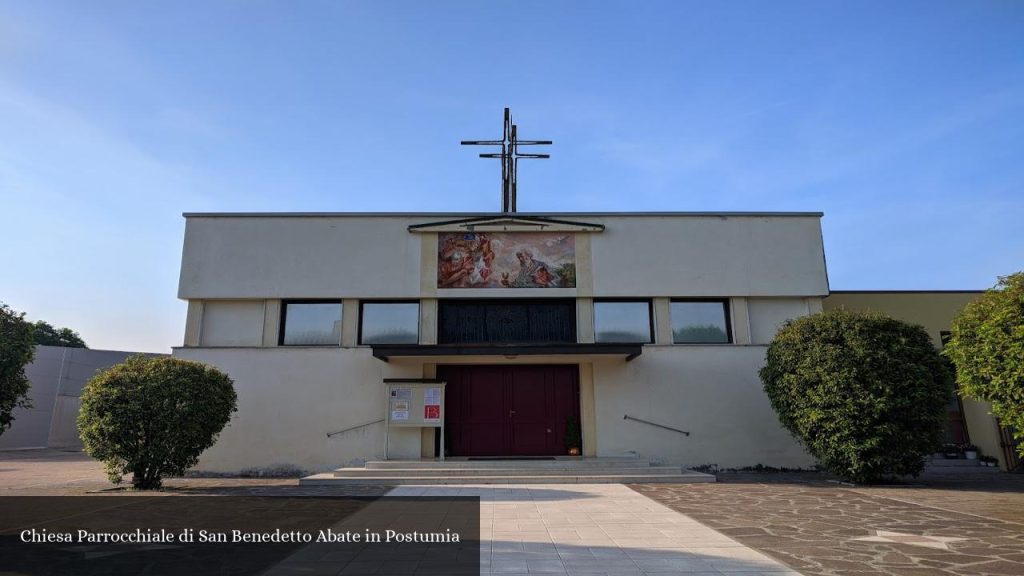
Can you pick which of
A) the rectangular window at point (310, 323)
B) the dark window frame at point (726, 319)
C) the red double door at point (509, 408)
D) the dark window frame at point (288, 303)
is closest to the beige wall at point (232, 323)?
the dark window frame at point (288, 303)

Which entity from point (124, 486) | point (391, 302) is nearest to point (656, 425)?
point (391, 302)

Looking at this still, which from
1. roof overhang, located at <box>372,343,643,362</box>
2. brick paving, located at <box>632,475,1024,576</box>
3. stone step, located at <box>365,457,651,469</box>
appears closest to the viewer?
brick paving, located at <box>632,475,1024,576</box>

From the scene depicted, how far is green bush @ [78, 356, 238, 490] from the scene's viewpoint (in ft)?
38.1

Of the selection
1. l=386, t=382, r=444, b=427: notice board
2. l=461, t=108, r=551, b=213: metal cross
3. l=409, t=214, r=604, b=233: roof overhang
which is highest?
l=461, t=108, r=551, b=213: metal cross

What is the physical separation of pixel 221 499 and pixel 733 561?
8740 mm

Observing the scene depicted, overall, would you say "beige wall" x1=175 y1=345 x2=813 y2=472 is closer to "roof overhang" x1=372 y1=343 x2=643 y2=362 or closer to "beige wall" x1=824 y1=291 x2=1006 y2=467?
"roof overhang" x1=372 y1=343 x2=643 y2=362

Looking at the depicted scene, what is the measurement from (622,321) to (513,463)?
16.7 ft

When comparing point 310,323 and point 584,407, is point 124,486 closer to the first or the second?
point 310,323

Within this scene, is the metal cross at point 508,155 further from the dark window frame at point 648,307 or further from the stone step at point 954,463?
the stone step at point 954,463

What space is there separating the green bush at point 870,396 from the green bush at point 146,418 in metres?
12.7

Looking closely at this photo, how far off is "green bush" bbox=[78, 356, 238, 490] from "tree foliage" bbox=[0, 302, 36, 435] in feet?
3.90

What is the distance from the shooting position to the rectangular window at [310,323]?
16.3 m

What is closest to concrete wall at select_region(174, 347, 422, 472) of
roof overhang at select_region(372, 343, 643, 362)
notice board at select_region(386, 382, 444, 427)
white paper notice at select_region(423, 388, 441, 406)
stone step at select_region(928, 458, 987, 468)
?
notice board at select_region(386, 382, 444, 427)

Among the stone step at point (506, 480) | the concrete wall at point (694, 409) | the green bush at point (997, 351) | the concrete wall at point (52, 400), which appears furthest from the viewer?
the concrete wall at point (52, 400)
